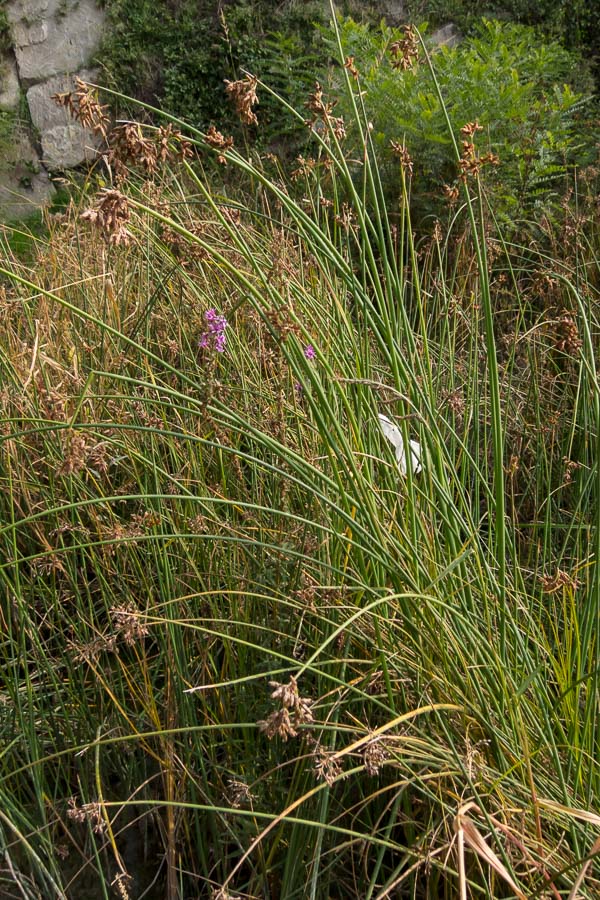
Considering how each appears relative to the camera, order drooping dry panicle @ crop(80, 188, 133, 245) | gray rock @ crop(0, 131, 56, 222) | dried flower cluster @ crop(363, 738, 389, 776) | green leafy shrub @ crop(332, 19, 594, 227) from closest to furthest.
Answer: drooping dry panicle @ crop(80, 188, 133, 245) < dried flower cluster @ crop(363, 738, 389, 776) < green leafy shrub @ crop(332, 19, 594, 227) < gray rock @ crop(0, 131, 56, 222)

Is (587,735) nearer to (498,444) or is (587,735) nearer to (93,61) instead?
(498,444)

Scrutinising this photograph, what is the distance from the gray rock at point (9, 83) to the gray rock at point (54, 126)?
0.49 ft

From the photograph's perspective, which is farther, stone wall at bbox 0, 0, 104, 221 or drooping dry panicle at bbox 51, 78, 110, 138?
A: stone wall at bbox 0, 0, 104, 221

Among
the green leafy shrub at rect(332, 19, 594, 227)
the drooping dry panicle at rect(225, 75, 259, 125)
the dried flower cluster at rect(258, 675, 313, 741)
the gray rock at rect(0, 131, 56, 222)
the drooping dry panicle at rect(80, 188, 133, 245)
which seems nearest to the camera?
the dried flower cluster at rect(258, 675, 313, 741)

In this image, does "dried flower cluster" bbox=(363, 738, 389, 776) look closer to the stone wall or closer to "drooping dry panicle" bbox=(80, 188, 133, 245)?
"drooping dry panicle" bbox=(80, 188, 133, 245)

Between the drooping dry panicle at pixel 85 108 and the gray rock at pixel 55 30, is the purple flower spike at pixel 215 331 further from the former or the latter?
the gray rock at pixel 55 30

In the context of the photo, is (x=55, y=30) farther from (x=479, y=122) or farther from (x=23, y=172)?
(x=479, y=122)

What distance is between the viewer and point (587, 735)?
1358mm

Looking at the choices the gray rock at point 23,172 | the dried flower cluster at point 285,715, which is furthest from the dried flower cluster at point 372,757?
the gray rock at point 23,172

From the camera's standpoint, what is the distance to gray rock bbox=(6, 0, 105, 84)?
24.7 feet

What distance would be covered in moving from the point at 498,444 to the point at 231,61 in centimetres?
632

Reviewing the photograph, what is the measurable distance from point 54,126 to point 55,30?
85cm

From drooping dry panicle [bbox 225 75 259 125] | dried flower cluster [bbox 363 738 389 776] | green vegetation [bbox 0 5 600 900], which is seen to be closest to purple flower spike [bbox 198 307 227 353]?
green vegetation [bbox 0 5 600 900]

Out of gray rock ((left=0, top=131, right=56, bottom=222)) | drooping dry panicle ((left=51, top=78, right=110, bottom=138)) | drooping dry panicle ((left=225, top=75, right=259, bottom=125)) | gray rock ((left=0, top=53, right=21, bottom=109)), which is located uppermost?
drooping dry panicle ((left=51, top=78, right=110, bottom=138))
